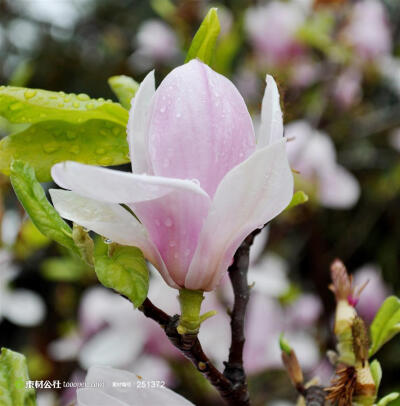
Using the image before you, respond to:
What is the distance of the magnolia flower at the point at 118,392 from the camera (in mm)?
362

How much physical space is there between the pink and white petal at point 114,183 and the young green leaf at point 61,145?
9 centimetres

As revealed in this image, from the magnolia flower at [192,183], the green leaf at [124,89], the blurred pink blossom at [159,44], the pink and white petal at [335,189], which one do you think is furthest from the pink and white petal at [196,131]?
the blurred pink blossom at [159,44]

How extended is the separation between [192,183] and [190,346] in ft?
0.36

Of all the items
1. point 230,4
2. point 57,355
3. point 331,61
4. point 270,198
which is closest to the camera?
point 270,198

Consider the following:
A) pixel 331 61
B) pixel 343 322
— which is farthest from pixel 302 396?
pixel 331 61

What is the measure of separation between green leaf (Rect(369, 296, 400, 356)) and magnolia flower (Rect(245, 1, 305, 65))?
130cm

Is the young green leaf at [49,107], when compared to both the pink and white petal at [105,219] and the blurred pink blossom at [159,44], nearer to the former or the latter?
the pink and white petal at [105,219]

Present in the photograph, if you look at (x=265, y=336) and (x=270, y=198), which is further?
(x=265, y=336)

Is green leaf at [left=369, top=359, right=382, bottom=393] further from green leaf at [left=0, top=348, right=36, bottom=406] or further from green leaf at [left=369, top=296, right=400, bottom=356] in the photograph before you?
green leaf at [left=0, top=348, right=36, bottom=406]

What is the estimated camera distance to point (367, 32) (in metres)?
1.58

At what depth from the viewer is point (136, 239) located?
358 mm

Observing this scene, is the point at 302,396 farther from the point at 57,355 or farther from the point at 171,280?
the point at 57,355

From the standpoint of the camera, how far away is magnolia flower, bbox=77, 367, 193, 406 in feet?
1.19

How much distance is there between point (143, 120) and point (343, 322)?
0.67ft
